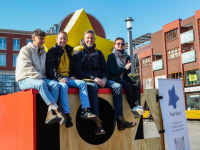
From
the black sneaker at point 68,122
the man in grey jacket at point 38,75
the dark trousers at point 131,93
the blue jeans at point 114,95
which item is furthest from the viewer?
the dark trousers at point 131,93

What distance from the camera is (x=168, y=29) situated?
3503 cm

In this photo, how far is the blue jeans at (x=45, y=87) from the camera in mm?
4016

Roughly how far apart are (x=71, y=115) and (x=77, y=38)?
2.38 metres

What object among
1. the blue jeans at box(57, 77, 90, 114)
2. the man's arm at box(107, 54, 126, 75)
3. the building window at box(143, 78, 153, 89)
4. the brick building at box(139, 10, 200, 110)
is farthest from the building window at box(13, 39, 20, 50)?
the blue jeans at box(57, 77, 90, 114)

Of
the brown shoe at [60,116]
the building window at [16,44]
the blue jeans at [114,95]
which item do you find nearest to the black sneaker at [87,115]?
the blue jeans at [114,95]

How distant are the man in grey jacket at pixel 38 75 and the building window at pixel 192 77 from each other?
91.6ft

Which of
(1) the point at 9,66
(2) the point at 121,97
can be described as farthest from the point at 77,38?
(1) the point at 9,66

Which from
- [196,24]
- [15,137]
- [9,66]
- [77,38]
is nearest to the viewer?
[15,137]

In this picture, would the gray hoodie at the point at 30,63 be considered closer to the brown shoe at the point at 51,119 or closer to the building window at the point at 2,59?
the brown shoe at the point at 51,119

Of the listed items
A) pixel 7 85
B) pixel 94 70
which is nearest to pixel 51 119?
pixel 94 70

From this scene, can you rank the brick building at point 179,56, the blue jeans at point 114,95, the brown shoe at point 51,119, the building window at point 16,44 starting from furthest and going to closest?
the building window at point 16,44
the brick building at point 179,56
the blue jeans at point 114,95
the brown shoe at point 51,119

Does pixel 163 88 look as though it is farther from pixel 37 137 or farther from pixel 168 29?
pixel 168 29

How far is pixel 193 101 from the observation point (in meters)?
30.6

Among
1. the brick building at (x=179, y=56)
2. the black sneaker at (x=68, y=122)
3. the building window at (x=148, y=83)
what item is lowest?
the black sneaker at (x=68, y=122)
